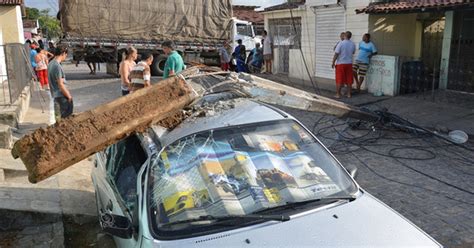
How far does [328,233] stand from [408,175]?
12.6 feet

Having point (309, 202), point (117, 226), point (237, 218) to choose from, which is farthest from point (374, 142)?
point (117, 226)

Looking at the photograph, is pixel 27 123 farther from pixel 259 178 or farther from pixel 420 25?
pixel 420 25

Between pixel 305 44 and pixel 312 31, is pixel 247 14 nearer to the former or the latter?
pixel 305 44

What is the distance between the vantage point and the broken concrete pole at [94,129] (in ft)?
9.74

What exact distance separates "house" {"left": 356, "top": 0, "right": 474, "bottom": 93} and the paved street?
3633 mm

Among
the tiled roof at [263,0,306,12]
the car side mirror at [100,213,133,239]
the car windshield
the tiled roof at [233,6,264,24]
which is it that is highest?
the tiled roof at [233,6,264,24]

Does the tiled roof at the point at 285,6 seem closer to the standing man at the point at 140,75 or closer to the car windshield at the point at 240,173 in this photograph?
the standing man at the point at 140,75

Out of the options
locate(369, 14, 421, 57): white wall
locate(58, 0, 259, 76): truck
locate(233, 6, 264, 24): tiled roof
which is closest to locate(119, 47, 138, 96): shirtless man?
locate(369, 14, 421, 57): white wall

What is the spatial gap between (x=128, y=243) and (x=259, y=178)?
104 cm

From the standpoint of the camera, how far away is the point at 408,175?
5.81 metres

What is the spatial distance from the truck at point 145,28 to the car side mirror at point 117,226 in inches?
615

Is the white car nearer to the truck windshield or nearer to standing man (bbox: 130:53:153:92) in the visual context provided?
standing man (bbox: 130:53:153:92)

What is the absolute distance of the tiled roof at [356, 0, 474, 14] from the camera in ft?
29.3

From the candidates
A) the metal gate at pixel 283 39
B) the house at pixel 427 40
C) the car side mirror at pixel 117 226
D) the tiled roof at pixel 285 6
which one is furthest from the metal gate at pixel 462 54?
the car side mirror at pixel 117 226
